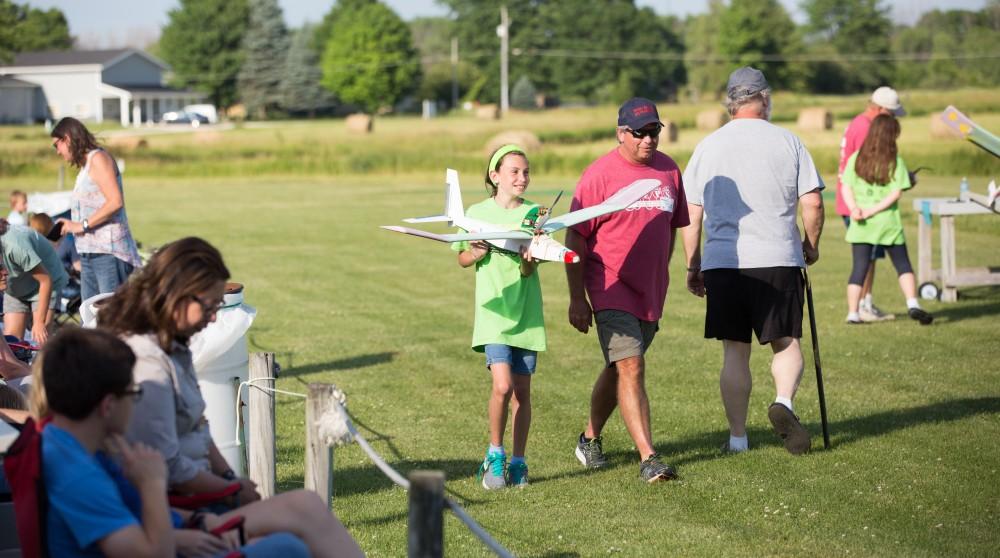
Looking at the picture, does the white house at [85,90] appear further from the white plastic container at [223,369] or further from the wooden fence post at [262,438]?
the wooden fence post at [262,438]

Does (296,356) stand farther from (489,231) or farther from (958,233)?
(958,233)

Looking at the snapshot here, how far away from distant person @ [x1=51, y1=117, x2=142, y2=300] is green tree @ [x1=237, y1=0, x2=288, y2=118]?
91.3 m

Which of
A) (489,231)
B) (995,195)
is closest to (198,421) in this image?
(489,231)

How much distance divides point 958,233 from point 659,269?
1603cm

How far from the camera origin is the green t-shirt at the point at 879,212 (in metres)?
11.8

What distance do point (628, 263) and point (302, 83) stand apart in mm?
97867

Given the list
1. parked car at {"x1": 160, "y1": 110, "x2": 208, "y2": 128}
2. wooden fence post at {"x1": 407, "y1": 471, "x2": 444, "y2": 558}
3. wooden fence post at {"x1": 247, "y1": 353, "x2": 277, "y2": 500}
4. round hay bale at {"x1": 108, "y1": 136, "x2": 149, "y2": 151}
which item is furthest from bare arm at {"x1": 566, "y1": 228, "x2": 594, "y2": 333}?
parked car at {"x1": 160, "y1": 110, "x2": 208, "y2": 128}

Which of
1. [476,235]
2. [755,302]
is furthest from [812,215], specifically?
[476,235]

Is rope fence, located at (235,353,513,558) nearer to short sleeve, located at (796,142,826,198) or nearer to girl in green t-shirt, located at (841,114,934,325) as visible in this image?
short sleeve, located at (796,142,826,198)

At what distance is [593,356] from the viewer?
10844mm

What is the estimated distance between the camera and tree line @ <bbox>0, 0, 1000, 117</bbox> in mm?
99562

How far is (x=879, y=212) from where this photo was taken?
11781 millimetres

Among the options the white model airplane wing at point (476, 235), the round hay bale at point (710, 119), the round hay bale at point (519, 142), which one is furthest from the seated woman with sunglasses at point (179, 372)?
the round hay bale at point (710, 119)

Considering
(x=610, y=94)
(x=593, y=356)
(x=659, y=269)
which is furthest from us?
(x=610, y=94)
